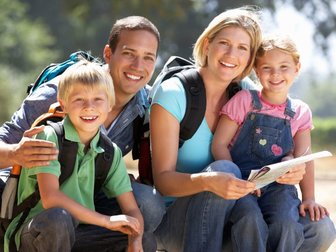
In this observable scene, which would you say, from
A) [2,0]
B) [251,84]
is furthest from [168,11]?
[251,84]

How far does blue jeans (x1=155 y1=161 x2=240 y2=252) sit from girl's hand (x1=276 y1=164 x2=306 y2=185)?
236mm

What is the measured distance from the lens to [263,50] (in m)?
4.48

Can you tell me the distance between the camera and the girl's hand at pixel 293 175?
163 inches

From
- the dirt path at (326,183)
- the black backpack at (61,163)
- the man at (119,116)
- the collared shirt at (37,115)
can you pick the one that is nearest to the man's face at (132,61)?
the man at (119,116)

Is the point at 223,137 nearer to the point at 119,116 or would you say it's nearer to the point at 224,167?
the point at 224,167

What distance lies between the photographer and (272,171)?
3908 millimetres

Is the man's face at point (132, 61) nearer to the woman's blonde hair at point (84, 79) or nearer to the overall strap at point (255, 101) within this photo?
the woman's blonde hair at point (84, 79)

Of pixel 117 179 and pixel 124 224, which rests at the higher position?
pixel 117 179

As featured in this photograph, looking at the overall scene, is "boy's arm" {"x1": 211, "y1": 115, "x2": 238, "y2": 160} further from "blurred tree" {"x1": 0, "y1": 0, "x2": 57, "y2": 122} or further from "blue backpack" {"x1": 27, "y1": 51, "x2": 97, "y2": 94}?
"blurred tree" {"x1": 0, "y1": 0, "x2": 57, "y2": 122}

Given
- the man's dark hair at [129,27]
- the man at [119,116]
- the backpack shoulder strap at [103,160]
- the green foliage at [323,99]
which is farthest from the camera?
the green foliage at [323,99]

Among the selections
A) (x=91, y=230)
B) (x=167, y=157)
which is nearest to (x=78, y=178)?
(x=91, y=230)

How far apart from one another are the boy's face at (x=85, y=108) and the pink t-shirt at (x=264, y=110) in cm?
80

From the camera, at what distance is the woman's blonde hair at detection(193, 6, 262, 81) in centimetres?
440

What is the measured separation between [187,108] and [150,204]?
58cm
